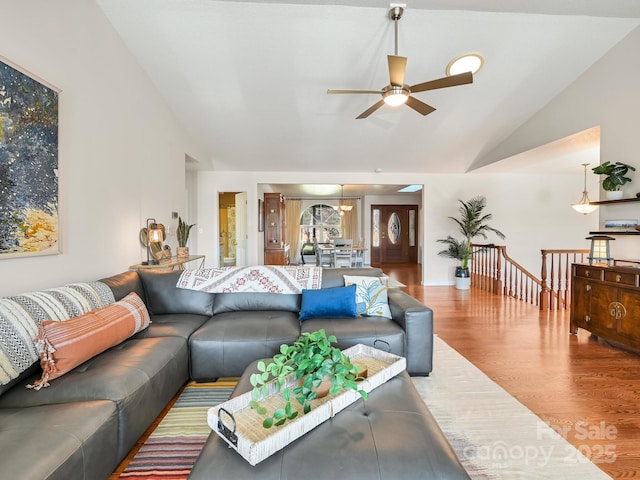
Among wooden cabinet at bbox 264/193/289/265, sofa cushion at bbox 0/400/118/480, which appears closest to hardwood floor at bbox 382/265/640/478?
sofa cushion at bbox 0/400/118/480

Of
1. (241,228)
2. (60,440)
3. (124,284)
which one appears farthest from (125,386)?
(241,228)

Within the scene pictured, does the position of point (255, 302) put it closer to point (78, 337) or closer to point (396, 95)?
point (78, 337)

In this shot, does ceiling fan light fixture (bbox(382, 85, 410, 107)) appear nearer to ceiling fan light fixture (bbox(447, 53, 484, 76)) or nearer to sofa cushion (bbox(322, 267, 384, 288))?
ceiling fan light fixture (bbox(447, 53, 484, 76))

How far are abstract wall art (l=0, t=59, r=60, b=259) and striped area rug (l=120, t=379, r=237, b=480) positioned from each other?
1.44 meters

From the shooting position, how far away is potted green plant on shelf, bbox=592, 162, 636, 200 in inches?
123

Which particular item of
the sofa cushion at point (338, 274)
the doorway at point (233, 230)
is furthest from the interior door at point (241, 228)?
the sofa cushion at point (338, 274)

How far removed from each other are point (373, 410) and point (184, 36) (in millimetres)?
3692

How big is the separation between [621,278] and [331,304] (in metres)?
2.79

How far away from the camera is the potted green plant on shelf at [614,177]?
313 centimetres

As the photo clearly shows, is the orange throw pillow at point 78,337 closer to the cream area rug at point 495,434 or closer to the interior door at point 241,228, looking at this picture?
the cream area rug at point 495,434

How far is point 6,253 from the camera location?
73.4 inches

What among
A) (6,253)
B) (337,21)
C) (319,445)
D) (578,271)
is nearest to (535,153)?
(578,271)

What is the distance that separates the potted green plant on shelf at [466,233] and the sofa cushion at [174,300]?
491cm

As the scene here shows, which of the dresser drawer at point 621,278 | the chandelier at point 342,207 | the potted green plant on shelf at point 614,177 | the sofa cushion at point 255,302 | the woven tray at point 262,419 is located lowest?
the woven tray at point 262,419
